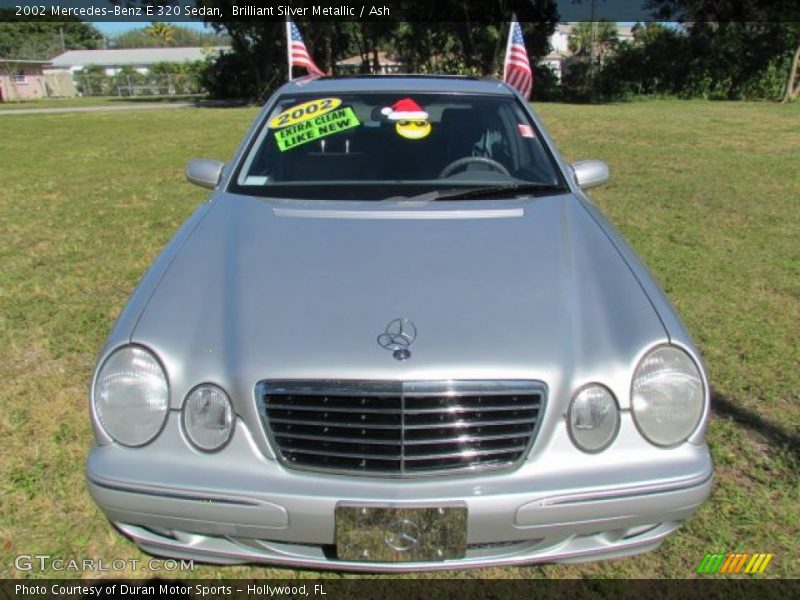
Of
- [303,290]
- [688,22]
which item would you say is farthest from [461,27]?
[303,290]

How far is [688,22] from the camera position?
98.8ft

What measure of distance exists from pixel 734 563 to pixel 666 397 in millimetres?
819

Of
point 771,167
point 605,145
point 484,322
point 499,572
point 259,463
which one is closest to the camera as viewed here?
point 259,463

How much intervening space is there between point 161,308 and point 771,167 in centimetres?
1013

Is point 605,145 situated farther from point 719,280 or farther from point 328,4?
Result: point 328,4

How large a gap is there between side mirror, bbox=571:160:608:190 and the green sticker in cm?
111

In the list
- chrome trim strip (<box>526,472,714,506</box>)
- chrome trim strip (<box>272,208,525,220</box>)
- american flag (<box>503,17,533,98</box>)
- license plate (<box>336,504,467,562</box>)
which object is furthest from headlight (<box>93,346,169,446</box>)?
american flag (<box>503,17,533,98</box>)

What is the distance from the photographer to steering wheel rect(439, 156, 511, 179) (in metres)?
3.21

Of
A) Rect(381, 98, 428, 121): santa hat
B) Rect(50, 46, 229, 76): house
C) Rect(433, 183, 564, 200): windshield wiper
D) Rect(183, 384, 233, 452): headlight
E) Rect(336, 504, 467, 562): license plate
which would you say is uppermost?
Rect(381, 98, 428, 121): santa hat

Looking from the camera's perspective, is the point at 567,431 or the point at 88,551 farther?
the point at 88,551

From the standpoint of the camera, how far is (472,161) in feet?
10.8

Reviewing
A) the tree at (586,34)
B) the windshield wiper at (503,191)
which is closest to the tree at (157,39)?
the tree at (586,34)

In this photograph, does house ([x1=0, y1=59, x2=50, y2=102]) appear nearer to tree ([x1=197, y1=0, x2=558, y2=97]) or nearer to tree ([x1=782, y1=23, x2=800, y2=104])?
tree ([x1=197, y1=0, x2=558, y2=97])

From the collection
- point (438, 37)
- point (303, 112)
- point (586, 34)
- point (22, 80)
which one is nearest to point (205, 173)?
point (303, 112)
